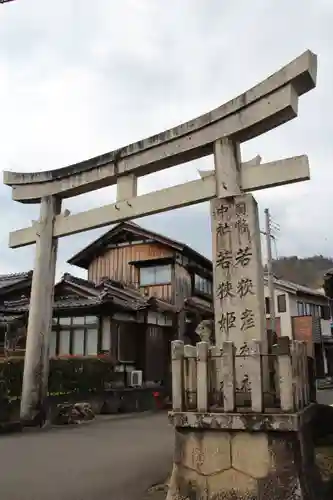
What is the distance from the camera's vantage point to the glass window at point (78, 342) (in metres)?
20.3

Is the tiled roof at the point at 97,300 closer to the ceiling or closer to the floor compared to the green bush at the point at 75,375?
closer to the ceiling

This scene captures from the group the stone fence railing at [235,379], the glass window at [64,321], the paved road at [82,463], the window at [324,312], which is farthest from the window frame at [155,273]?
the window at [324,312]

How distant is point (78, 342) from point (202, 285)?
→ 10.9 meters

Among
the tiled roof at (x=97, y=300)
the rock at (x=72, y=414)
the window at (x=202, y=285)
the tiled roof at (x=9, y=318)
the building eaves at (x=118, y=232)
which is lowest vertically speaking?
the rock at (x=72, y=414)

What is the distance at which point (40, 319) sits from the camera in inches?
460

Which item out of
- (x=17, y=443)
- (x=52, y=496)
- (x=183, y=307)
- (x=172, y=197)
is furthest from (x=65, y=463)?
(x=183, y=307)

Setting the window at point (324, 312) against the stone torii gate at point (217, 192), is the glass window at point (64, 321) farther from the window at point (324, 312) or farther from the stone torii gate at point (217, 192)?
the window at point (324, 312)

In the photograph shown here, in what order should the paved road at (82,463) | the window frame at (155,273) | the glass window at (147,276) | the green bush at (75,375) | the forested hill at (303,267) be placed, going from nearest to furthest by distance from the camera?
the paved road at (82,463)
the green bush at (75,375)
the window frame at (155,273)
the glass window at (147,276)
the forested hill at (303,267)

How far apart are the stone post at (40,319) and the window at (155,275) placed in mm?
13129

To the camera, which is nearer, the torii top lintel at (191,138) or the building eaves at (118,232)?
the torii top lintel at (191,138)

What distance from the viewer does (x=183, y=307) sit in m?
24.5

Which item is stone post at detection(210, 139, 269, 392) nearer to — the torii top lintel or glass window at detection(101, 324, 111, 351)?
the torii top lintel

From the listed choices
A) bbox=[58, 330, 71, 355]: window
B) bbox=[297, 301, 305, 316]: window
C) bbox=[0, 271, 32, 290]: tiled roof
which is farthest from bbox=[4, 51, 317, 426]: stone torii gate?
bbox=[297, 301, 305, 316]: window

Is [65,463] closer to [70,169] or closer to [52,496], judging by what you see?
[52,496]
